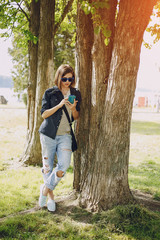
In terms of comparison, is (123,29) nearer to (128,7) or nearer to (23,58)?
(128,7)

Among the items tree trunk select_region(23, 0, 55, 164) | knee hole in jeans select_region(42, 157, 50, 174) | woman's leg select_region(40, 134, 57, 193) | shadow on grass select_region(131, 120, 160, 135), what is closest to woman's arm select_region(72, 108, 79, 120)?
woman's leg select_region(40, 134, 57, 193)

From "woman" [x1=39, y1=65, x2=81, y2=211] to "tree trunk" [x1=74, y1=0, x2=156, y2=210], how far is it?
34cm

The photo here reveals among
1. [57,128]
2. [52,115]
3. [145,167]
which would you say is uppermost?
[52,115]

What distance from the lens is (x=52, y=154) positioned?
384 cm

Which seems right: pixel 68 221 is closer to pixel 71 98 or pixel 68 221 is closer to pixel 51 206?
pixel 51 206

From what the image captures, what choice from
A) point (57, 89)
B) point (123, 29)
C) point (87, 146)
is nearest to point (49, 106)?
point (57, 89)

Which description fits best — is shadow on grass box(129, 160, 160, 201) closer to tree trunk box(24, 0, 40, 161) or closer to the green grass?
the green grass

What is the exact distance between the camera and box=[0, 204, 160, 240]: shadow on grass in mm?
3217

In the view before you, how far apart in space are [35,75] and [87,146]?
12.9ft

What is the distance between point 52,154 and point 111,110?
1199 millimetres

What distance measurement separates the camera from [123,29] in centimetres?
338

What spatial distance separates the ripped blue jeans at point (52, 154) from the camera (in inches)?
147

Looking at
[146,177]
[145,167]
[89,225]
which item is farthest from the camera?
[145,167]

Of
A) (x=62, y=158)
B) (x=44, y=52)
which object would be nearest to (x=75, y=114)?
(x=62, y=158)
